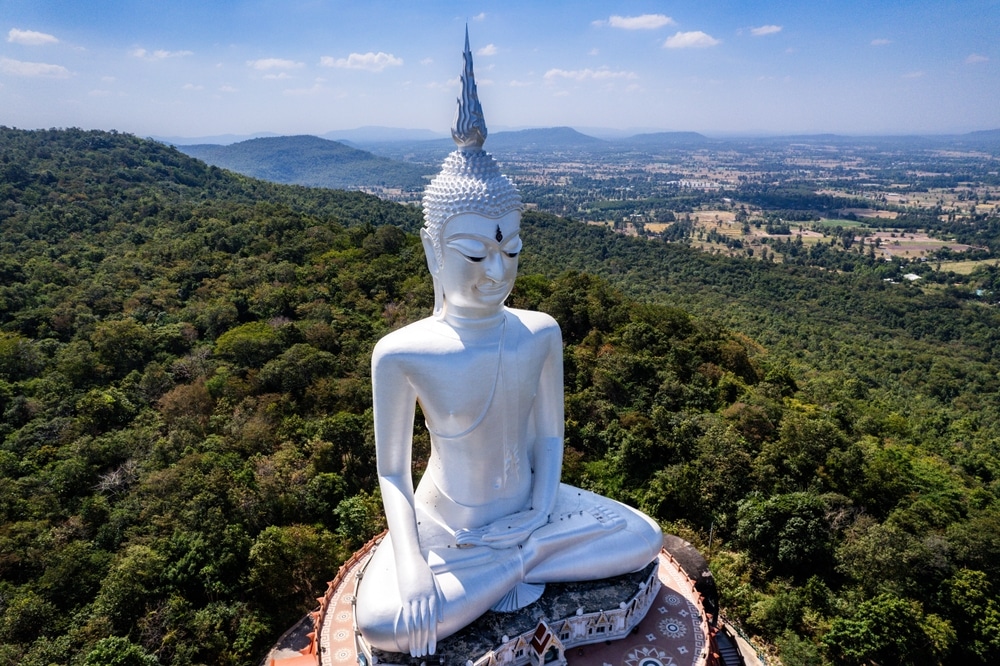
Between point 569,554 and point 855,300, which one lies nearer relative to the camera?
point 569,554

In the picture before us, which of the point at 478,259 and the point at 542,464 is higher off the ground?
the point at 478,259

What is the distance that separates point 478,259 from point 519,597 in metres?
5.57

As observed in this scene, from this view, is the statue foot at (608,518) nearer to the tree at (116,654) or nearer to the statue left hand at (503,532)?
the statue left hand at (503,532)

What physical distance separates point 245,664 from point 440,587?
5894mm

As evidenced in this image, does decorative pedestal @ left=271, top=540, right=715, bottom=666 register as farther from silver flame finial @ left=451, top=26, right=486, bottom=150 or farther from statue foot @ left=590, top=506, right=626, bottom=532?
silver flame finial @ left=451, top=26, right=486, bottom=150

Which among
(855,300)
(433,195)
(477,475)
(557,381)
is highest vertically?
(433,195)

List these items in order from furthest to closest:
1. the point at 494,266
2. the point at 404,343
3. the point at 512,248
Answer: the point at 404,343, the point at 512,248, the point at 494,266

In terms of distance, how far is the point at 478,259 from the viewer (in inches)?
356

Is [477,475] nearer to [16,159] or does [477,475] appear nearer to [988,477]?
[988,477]

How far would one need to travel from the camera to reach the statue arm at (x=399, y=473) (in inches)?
341

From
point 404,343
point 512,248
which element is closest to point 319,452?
point 404,343

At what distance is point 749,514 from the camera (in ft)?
50.3

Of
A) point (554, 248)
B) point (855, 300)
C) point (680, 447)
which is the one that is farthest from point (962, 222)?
point (680, 447)

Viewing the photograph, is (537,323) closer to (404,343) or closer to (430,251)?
(430,251)
